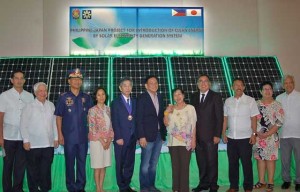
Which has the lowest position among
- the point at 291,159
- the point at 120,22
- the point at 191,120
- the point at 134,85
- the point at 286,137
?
the point at 291,159

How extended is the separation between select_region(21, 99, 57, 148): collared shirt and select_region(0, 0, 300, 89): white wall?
337 centimetres

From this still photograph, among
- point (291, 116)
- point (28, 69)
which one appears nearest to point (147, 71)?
point (28, 69)

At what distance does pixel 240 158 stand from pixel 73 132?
2.40 m

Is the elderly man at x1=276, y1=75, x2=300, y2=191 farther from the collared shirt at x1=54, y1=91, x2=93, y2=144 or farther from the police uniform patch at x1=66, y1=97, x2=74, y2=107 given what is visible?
the police uniform patch at x1=66, y1=97, x2=74, y2=107

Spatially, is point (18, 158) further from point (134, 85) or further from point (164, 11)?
point (164, 11)

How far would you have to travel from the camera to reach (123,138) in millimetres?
4340

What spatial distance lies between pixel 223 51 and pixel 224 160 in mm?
3511

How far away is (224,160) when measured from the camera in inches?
196

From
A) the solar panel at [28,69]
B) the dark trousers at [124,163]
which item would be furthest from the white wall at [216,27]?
the dark trousers at [124,163]

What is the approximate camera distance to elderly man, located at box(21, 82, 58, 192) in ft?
→ 13.8

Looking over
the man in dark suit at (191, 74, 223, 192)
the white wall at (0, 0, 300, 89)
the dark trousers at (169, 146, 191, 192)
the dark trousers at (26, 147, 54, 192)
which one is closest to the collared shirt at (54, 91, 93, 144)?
the dark trousers at (26, 147, 54, 192)

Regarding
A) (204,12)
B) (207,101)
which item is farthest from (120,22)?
(207,101)

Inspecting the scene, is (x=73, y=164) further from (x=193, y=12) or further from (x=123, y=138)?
(x=193, y=12)

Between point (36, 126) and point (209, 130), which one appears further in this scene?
point (209, 130)
